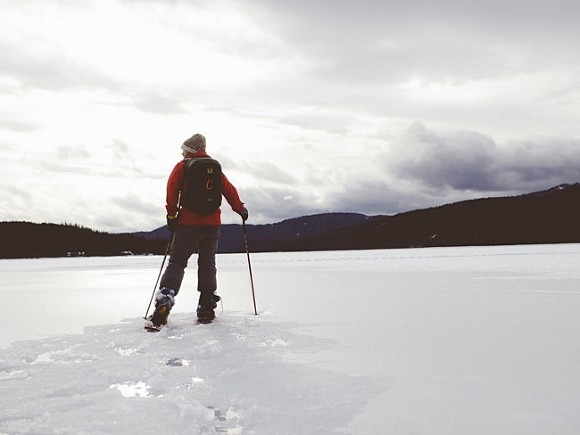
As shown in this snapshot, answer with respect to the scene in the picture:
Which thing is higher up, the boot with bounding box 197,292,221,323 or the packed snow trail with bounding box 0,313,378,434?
the boot with bounding box 197,292,221,323

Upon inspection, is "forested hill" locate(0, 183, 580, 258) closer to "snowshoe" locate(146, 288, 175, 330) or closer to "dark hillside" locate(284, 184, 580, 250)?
"dark hillside" locate(284, 184, 580, 250)

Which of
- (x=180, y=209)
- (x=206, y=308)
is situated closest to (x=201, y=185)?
(x=180, y=209)

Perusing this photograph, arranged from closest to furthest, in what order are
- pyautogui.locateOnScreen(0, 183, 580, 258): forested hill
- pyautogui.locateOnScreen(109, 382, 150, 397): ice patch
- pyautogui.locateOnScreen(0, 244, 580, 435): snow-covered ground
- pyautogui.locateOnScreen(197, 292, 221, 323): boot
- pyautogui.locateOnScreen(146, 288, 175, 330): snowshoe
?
pyautogui.locateOnScreen(0, 244, 580, 435): snow-covered ground
pyautogui.locateOnScreen(109, 382, 150, 397): ice patch
pyautogui.locateOnScreen(146, 288, 175, 330): snowshoe
pyautogui.locateOnScreen(197, 292, 221, 323): boot
pyautogui.locateOnScreen(0, 183, 580, 258): forested hill

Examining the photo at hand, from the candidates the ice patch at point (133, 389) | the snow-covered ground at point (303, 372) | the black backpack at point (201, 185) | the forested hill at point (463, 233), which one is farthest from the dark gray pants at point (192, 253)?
the forested hill at point (463, 233)

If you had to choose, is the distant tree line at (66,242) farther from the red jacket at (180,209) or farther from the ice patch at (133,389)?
the ice patch at (133,389)

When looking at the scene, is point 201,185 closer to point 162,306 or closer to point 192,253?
point 192,253

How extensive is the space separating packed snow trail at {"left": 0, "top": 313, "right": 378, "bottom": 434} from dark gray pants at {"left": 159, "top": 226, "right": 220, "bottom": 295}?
1326 mm

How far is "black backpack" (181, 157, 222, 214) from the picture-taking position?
6754 millimetres

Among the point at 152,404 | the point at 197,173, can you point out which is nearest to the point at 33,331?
the point at 197,173

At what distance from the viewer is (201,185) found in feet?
22.3

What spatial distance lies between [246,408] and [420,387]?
3.86 ft

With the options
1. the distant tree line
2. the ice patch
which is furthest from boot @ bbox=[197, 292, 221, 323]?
the distant tree line

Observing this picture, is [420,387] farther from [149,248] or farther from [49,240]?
[49,240]

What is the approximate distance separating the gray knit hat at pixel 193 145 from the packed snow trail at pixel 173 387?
2.71 metres
